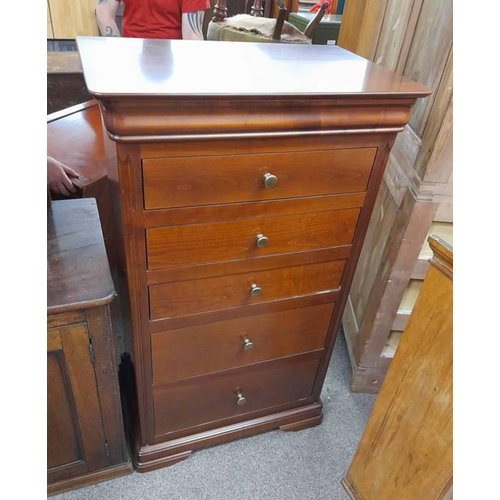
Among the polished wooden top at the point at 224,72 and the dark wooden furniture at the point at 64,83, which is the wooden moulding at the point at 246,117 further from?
the dark wooden furniture at the point at 64,83

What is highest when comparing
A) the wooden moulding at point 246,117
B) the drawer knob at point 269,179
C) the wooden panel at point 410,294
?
the wooden moulding at point 246,117

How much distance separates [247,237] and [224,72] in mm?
334

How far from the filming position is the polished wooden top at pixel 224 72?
0.73m

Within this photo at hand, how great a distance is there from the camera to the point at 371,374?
5.00 ft

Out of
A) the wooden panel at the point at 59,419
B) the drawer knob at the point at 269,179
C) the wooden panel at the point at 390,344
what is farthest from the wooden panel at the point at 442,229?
the wooden panel at the point at 59,419

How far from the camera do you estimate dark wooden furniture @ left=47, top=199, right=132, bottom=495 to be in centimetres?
93

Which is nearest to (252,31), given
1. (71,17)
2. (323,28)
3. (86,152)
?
(86,152)

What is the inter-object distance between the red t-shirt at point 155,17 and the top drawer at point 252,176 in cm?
151

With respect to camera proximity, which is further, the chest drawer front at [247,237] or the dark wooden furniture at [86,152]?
the dark wooden furniture at [86,152]

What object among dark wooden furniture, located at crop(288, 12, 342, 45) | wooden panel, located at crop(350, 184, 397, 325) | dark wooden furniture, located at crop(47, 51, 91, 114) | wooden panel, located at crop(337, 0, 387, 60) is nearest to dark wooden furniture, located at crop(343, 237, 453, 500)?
wooden panel, located at crop(350, 184, 397, 325)

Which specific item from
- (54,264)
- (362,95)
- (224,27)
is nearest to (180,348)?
(54,264)

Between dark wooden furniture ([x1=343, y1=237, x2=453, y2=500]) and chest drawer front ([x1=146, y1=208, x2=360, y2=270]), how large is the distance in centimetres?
24

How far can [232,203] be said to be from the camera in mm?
875

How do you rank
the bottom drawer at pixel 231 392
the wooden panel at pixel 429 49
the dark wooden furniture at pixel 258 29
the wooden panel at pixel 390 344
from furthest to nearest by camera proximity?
the dark wooden furniture at pixel 258 29, the wooden panel at pixel 390 344, the bottom drawer at pixel 231 392, the wooden panel at pixel 429 49
